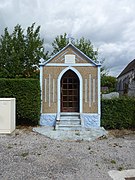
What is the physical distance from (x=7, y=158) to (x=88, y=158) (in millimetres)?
2409

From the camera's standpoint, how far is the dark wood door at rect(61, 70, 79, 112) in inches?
520

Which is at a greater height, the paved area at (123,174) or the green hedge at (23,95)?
the green hedge at (23,95)

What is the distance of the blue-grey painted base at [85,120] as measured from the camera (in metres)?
12.1

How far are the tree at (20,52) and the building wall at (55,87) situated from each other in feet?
19.0

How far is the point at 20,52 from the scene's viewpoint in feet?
58.0

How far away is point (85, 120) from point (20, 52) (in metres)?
8.74

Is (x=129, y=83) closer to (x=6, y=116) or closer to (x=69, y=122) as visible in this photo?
(x=69, y=122)

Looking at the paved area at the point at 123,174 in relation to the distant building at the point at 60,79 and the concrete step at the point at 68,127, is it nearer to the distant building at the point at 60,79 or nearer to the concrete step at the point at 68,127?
the concrete step at the point at 68,127

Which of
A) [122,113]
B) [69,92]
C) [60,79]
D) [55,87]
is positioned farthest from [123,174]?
[69,92]

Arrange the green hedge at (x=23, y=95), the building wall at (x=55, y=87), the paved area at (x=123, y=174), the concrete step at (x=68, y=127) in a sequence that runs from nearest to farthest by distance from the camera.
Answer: the paved area at (x=123, y=174) < the concrete step at (x=68, y=127) < the green hedge at (x=23, y=95) < the building wall at (x=55, y=87)

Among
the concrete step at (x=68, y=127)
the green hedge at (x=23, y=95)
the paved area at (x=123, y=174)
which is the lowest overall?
the paved area at (x=123, y=174)


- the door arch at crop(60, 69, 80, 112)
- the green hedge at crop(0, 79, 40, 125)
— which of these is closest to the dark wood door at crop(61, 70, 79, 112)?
the door arch at crop(60, 69, 80, 112)

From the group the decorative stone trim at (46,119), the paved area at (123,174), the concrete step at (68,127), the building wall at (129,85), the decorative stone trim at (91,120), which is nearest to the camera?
the paved area at (123,174)

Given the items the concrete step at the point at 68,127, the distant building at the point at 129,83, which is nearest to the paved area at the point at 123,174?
the concrete step at the point at 68,127
